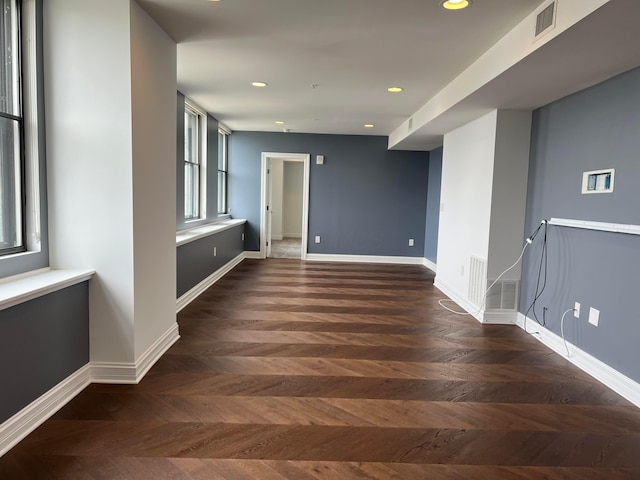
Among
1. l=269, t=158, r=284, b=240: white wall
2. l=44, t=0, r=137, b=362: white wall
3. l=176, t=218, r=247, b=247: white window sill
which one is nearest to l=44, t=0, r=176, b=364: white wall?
l=44, t=0, r=137, b=362: white wall

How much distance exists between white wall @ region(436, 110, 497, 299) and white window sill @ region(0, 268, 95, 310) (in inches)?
140

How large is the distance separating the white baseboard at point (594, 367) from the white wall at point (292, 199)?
848 cm

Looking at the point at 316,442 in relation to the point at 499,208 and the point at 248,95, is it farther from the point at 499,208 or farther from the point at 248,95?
the point at 248,95

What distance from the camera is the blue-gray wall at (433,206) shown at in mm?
7082

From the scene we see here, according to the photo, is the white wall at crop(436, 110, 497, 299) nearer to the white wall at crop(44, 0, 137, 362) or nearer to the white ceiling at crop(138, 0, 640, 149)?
the white ceiling at crop(138, 0, 640, 149)

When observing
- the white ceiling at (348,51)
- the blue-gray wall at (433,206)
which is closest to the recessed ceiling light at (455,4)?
the white ceiling at (348,51)

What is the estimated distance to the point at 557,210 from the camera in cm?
354

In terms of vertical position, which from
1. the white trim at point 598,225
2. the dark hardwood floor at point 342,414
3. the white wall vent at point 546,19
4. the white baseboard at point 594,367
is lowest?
the dark hardwood floor at point 342,414

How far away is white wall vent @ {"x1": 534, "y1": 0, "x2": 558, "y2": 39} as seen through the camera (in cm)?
224

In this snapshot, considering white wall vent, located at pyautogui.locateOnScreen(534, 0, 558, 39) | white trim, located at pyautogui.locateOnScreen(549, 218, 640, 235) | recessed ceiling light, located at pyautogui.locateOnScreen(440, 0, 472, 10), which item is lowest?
white trim, located at pyautogui.locateOnScreen(549, 218, 640, 235)

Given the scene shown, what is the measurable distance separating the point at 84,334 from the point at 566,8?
10.8ft

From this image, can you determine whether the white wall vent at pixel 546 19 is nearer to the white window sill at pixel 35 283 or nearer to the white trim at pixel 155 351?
the white window sill at pixel 35 283

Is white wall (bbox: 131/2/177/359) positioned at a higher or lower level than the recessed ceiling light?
lower

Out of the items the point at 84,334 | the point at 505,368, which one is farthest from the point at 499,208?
the point at 84,334
